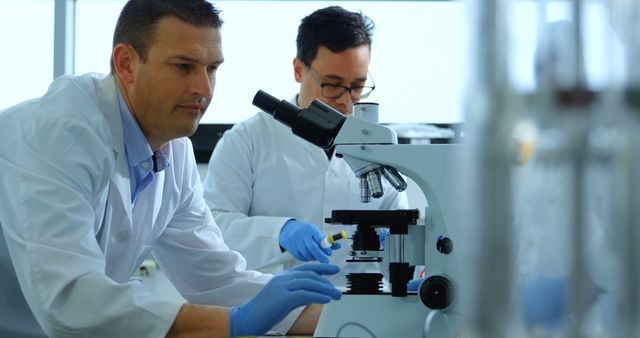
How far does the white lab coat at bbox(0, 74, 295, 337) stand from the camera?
135cm

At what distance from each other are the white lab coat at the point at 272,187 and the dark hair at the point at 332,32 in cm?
29

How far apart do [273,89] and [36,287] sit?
2.19 meters

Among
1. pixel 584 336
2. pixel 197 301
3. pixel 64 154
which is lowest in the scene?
pixel 197 301

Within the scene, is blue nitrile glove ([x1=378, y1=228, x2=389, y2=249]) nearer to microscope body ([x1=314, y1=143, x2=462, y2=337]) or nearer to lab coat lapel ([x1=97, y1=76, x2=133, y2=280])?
microscope body ([x1=314, y1=143, x2=462, y2=337])

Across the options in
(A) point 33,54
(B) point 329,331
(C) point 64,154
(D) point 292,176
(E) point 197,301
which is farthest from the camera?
(A) point 33,54

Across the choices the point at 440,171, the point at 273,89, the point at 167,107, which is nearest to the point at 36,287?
the point at 167,107

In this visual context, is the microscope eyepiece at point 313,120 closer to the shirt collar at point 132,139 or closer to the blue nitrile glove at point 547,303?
the shirt collar at point 132,139

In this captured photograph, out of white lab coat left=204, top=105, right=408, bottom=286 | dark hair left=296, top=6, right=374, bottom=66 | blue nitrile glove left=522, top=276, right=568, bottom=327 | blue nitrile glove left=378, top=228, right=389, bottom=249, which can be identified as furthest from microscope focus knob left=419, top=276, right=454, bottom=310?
dark hair left=296, top=6, right=374, bottom=66

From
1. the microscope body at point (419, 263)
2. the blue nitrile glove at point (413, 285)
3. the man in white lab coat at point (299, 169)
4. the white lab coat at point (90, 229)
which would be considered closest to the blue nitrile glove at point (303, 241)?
the man in white lab coat at point (299, 169)

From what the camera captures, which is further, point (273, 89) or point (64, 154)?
point (273, 89)

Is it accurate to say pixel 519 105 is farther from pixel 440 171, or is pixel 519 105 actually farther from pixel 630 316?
pixel 440 171

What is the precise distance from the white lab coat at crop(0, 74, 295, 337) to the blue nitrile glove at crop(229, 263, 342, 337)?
126mm

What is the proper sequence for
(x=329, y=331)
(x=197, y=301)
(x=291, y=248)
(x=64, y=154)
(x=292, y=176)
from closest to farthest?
(x=329, y=331) → (x=64, y=154) → (x=197, y=301) → (x=291, y=248) → (x=292, y=176)

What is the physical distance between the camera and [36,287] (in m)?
1.36
